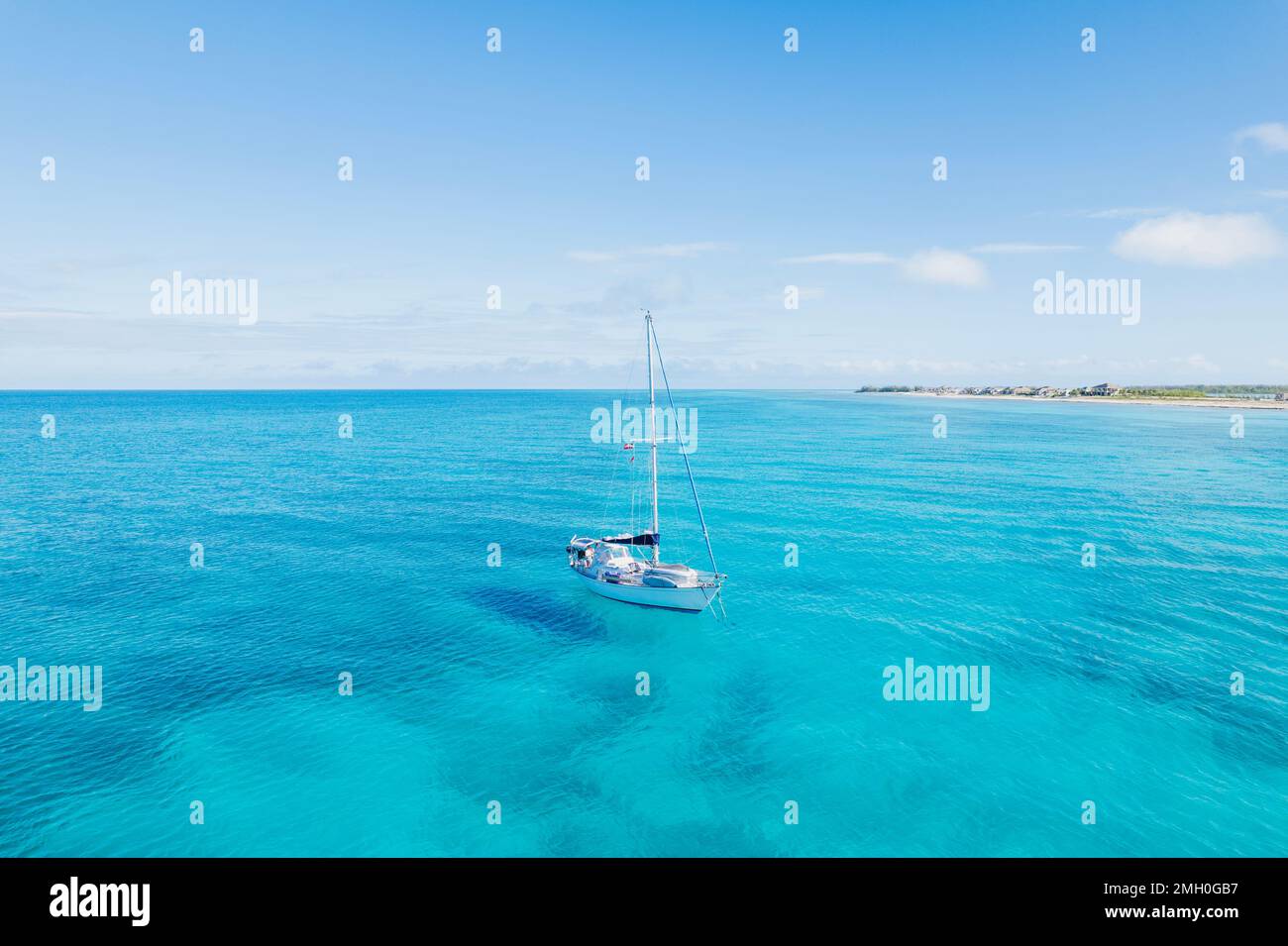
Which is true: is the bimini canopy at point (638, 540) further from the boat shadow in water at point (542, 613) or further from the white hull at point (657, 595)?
the boat shadow in water at point (542, 613)

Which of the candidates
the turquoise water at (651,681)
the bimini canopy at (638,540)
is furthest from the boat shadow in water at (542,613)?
the bimini canopy at (638,540)

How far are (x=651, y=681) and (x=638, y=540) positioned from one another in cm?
1544

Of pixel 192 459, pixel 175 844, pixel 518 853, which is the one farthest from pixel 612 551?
pixel 192 459

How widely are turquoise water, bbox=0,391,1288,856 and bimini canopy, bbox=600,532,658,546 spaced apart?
19.4ft

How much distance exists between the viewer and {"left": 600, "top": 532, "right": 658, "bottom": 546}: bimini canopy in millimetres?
51625

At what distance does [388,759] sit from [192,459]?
123874mm

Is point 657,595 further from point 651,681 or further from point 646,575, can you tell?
point 651,681

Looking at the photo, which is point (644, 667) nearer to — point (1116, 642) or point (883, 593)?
point (883, 593)

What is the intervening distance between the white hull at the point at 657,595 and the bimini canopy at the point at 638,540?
435 centimetres

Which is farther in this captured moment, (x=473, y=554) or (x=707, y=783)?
(x=473, y=554)

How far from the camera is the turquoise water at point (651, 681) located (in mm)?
27734

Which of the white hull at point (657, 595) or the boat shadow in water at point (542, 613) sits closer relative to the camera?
the boat shadow in water at point (542, 613)

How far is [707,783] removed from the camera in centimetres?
3008
